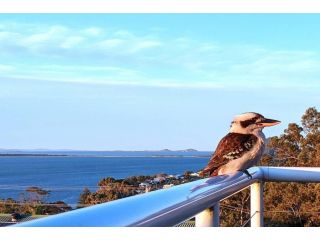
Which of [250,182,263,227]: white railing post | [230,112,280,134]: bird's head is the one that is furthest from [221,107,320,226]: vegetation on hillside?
[250,182,263,227]: white railing post

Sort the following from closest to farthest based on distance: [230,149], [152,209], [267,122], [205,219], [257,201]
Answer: [152,209] < [205,219] < [257,201] < [230,149] < [267,122]

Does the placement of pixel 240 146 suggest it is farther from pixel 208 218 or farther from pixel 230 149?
pixel 208 218

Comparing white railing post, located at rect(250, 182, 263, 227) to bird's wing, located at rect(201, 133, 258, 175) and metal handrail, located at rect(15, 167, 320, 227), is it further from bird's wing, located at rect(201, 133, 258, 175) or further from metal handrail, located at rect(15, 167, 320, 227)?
metal handrail, located at rect(15, 167, 320, 227)

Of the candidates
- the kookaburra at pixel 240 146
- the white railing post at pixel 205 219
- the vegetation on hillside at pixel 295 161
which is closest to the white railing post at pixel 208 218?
the white railing post at pixel 205 219

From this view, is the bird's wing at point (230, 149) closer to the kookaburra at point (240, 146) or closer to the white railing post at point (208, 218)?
the kookaburra at point (240, 146)

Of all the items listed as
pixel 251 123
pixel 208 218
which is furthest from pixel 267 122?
pixel 208 218
